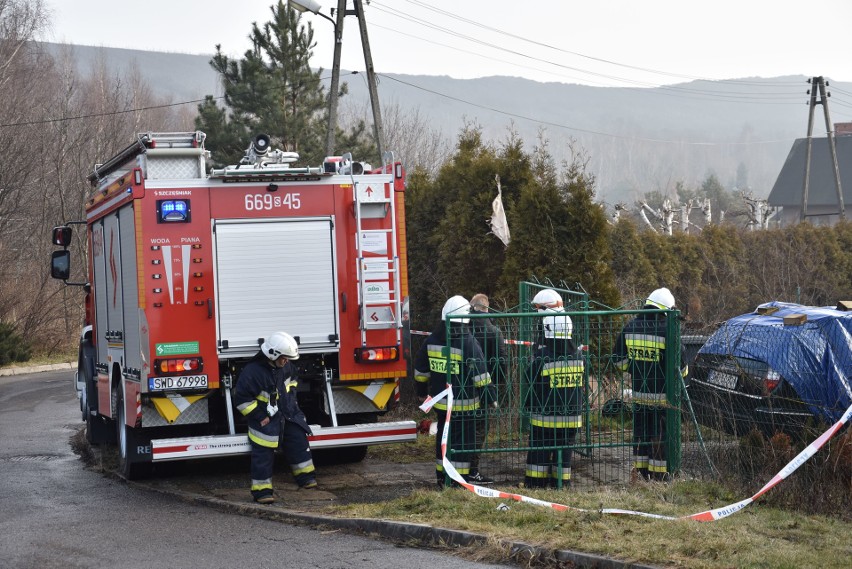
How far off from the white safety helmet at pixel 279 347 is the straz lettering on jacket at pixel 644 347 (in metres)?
A: 2.87

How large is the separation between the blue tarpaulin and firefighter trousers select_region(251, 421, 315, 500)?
380 cm

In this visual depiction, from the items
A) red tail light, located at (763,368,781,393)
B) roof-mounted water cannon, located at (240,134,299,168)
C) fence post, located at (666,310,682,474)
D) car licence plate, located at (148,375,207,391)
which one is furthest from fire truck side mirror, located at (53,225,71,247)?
red tail light, located at (763,368,781,393)

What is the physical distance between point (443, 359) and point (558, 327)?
1060mm

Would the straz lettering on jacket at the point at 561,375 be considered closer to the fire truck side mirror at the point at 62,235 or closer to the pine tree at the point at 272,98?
the fire truck side mirror at the point at 62,235

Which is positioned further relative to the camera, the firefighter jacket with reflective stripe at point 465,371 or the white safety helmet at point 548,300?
the white safety helmet at point 548,300

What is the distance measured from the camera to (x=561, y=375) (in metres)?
8.78

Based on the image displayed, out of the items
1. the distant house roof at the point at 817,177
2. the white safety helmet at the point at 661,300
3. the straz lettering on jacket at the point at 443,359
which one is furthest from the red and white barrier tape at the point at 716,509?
the distant house roof at the point at 817,177

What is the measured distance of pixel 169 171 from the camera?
10.1 meters

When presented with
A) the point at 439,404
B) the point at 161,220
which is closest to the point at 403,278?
the point at 439,404

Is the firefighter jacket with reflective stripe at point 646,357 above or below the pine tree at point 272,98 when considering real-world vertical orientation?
below

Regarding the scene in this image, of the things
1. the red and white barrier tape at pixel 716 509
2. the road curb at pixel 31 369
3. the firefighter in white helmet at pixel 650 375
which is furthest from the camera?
the road curb at pixel 31 369

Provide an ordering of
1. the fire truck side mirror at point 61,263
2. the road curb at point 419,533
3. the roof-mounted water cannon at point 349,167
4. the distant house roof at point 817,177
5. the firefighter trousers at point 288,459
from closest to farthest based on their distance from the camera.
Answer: the road curb at point 419,533
the firefighter trousers at point 288,459
the roof-mounted water cannon at point 349,167
the fire truck side mirror at point 61,263
the distant house roof at point 817,177

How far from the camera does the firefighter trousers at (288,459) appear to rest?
8.93m

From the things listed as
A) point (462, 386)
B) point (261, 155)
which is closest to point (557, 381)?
point (462, 386)
